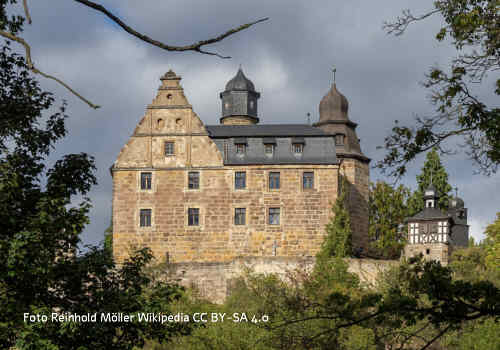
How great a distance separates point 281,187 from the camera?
151 feet

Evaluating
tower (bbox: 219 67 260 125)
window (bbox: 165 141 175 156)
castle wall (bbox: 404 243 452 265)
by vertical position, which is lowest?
castle wall (bbox: 404 243 452 265)

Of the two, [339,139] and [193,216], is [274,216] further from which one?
[339,139]

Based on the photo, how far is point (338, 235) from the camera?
146ft

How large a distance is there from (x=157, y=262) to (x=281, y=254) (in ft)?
20.2

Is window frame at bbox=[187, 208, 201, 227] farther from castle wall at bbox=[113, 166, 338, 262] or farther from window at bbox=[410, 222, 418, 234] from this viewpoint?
window at bbox=[410, 222, 418, 234]

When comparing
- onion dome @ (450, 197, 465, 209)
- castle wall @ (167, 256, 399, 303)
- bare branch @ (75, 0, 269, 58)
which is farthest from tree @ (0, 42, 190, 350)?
onion dome @ (450, 197, 465, 209)

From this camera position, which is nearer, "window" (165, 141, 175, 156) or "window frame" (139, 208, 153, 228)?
"window frame" (139, 208, 153, 228)

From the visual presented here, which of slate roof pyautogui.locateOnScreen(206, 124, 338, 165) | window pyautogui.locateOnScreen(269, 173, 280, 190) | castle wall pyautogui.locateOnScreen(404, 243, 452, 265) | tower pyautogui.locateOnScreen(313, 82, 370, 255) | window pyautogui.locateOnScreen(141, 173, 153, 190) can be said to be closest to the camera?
window pyautogui.locateOnScreen(269, 173, 280, 190)

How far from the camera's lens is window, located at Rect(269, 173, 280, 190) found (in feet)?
151

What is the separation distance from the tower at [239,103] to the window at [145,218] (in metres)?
22.4

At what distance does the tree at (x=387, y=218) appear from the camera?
170 feet

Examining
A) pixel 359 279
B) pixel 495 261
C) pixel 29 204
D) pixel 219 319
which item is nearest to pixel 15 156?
pixel 29 204

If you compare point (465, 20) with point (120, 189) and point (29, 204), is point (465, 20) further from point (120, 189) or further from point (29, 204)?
point (120, 189)

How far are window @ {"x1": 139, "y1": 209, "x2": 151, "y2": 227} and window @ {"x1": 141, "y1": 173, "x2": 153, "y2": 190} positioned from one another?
123 cm
